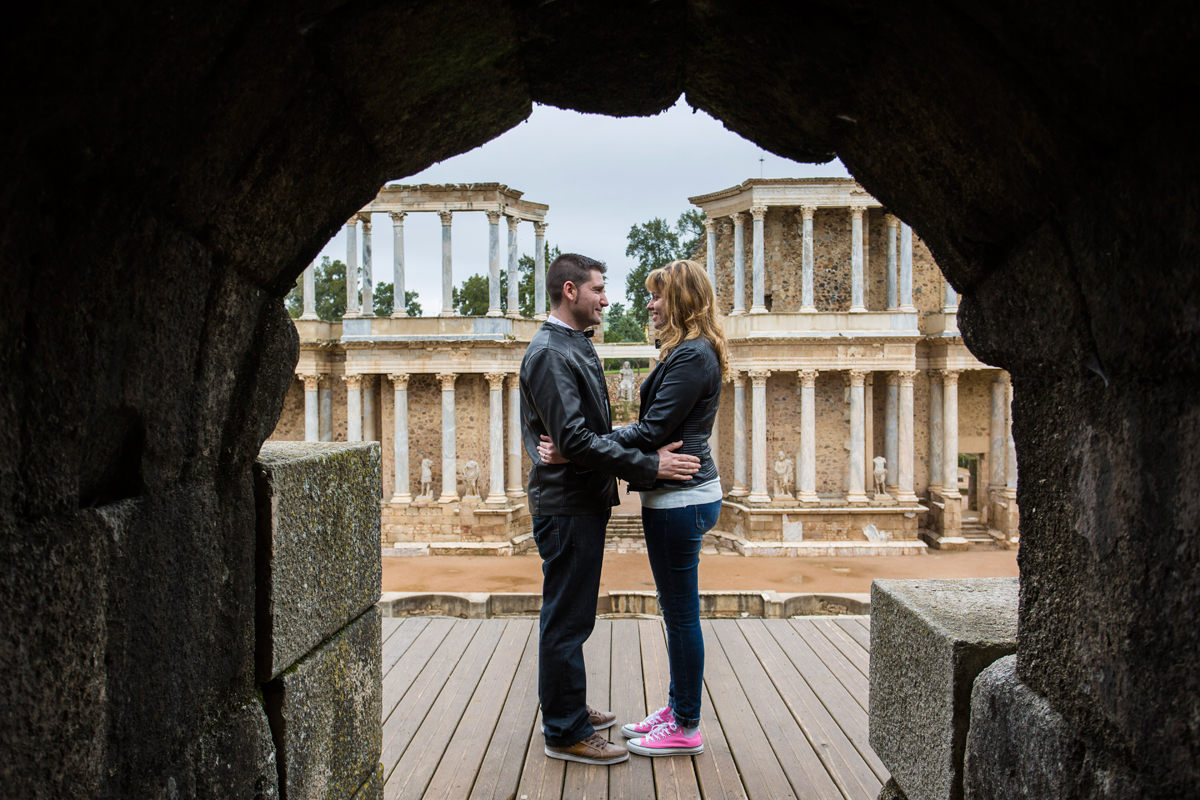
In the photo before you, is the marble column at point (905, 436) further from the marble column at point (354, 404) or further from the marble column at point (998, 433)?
the marble column at point (354, 404)

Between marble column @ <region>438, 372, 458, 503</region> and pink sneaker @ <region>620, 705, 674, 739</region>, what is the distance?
1619cm

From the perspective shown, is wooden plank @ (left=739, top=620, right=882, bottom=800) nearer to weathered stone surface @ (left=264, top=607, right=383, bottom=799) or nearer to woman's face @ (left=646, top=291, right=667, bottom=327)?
weathered stone surface @ (left=264, top=607, right=383, bottom=799)

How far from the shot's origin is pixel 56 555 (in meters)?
1.11

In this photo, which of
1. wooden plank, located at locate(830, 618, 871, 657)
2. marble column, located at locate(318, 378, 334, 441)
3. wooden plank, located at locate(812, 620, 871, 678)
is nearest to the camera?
wooden plank, located at locate(812, 620, 871, 678)

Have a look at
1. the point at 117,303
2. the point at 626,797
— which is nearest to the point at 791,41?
the point at 117,303

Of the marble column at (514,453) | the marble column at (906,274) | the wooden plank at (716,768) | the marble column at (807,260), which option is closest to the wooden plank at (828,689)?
the wooden plank at (716,768)

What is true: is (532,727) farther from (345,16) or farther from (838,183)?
(838,183)

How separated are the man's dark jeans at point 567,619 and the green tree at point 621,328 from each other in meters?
32.4

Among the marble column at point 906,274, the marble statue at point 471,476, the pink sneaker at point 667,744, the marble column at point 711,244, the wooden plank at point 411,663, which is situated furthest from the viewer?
the marble column at point 711,244

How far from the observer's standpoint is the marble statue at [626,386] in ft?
83.4

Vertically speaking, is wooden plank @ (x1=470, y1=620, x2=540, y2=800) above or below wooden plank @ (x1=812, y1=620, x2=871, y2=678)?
above

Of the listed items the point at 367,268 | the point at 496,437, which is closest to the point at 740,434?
the point at 496,437

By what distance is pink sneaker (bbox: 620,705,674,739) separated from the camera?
10.3ft

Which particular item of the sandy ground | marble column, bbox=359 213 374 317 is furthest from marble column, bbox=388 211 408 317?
the sandy ground
